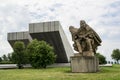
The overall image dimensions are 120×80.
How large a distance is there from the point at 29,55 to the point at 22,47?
4.24 m

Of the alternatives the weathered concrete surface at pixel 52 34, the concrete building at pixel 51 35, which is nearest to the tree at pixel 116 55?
the concrete building at pixel 51 35

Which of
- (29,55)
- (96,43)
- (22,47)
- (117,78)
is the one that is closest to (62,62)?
(22,47)

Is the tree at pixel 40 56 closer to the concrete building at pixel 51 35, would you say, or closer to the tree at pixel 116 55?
the concrete building at pixel 51 35

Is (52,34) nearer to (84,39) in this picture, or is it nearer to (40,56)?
(40,56)

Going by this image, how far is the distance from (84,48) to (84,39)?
60cm

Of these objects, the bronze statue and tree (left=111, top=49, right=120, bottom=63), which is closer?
the bronze statue

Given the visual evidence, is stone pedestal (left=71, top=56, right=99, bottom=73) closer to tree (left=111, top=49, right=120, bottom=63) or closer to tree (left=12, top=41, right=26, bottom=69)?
tree (left=12, top=41, right=26, bottom=69)

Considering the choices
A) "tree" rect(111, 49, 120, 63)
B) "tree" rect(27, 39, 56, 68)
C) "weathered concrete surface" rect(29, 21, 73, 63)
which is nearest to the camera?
"tree" rect(27, 39, 56, 68)

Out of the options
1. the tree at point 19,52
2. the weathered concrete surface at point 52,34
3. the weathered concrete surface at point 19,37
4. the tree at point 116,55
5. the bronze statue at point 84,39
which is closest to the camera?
the bronze statue at point 84,39

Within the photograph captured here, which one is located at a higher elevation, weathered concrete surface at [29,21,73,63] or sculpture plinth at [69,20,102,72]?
weathered concrete surface at [29,21,73,63]

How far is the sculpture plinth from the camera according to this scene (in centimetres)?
1639

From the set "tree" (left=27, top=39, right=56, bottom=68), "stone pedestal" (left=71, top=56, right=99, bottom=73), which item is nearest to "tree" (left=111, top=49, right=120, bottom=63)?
"tree" (left=27, top=39, right=56, bottom=68)

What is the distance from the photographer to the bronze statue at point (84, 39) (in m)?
17.0

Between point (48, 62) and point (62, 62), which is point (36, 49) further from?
point (62, 62)
